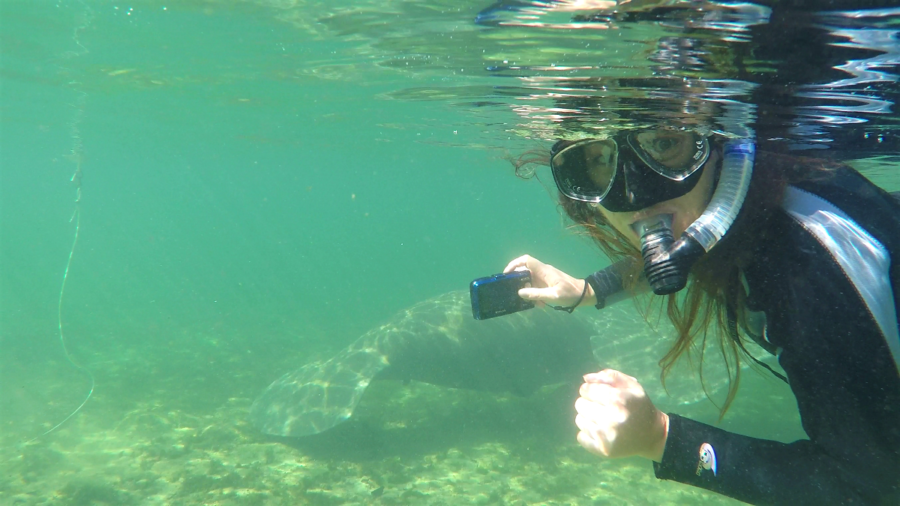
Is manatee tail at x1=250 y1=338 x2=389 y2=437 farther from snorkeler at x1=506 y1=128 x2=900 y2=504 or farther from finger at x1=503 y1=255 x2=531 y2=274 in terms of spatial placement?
snorkeler at x1=506 y1=128 x2=900 y2=504

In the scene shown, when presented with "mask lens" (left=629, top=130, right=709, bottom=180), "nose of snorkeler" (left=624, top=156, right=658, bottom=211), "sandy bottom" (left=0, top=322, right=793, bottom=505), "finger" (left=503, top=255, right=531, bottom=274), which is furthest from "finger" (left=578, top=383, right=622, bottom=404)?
"sandy bottom" (left=0, top=322, right=793, bottom=505)

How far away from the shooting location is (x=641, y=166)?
8.54ft

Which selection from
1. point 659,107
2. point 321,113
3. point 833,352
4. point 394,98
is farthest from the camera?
point 321,113

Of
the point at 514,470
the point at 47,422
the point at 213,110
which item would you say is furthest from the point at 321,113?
the point at 514,470

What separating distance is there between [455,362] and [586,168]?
6991mm

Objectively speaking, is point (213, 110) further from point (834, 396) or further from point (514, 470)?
point (834, 396)

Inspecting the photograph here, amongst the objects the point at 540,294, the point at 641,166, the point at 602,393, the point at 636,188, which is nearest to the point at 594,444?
the point at 602,393

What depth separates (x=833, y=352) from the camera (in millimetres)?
1574

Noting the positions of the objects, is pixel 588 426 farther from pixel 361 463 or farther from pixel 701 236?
pixel 361 463

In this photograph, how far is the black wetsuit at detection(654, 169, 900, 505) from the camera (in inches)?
60.4

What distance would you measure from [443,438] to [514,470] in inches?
68.9

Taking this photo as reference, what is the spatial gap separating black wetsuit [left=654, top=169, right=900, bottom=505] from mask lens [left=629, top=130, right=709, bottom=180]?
0.57 m

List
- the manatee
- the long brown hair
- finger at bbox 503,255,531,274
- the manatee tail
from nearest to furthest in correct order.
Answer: the long brown hair, finger at bbox 503,255,531,274, the manatee tail, the manatee

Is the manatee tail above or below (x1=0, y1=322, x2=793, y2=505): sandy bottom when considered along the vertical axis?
above
